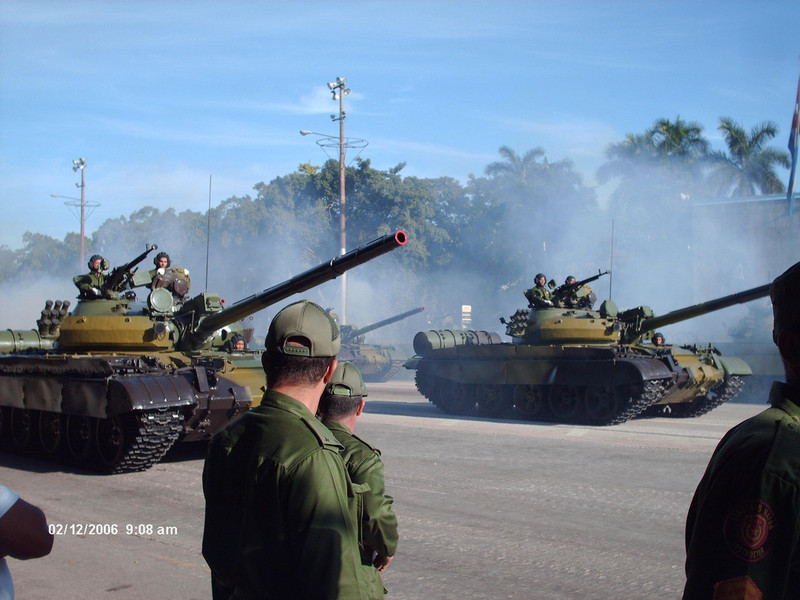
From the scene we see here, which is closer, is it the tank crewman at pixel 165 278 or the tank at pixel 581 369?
the tank crewman at pixel 165 278

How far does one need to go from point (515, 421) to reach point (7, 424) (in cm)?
873

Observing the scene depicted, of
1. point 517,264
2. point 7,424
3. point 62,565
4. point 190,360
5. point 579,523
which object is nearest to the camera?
point 62,565

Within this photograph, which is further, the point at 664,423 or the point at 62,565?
the point at 664,423

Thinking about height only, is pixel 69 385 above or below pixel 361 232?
below

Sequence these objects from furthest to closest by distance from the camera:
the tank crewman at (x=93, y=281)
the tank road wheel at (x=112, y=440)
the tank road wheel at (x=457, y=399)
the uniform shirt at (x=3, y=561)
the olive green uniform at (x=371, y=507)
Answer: the tank road wheel at (x=457, y=399)
the tank crewman at (x=93, y=281)
the tank road wheel at (x=112, y=440)
the olive green uniform at (x=371, y=507)
the uniform shirt at (x=3, y=561)

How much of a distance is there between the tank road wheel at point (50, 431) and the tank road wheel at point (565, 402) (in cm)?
893

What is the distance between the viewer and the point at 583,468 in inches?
407

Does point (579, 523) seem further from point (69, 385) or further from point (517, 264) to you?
point (517, 264)

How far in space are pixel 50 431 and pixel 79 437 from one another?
3.01 feet

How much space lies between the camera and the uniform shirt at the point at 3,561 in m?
2.50

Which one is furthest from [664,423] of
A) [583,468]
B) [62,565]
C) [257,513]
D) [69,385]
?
[257,513]

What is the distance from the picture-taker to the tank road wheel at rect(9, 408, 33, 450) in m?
12.3

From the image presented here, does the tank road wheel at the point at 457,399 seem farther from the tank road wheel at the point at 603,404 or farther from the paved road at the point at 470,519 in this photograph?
the paved road at the point at 470,519

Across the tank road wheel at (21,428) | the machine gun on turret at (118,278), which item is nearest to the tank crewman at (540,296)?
the machine gun on turret at (118,278)
